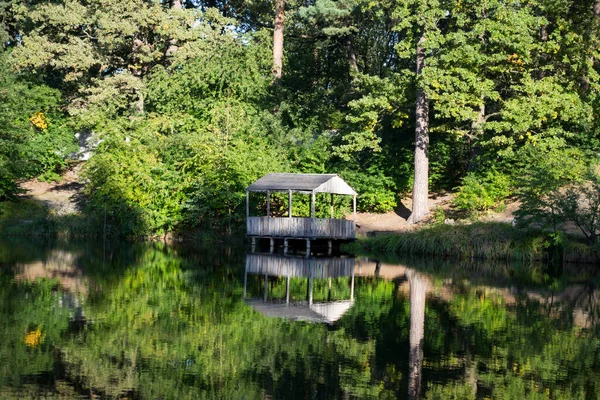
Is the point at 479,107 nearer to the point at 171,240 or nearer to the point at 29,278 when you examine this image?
the point at 171,240

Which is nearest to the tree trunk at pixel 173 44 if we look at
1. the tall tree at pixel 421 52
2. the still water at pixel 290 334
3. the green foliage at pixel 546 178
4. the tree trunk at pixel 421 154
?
the tall tree at pixel 421 52

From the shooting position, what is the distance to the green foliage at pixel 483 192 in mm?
33000

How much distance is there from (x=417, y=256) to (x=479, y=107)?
895cm

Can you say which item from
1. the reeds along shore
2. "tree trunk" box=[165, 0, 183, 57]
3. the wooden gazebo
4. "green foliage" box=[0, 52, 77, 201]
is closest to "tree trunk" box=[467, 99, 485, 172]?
the reeds along shore

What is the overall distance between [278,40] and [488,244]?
19.4 m

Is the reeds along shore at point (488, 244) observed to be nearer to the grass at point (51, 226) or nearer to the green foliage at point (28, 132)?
the grass at point (51, 226)

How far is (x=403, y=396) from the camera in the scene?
943 cm

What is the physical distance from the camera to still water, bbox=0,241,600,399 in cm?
980

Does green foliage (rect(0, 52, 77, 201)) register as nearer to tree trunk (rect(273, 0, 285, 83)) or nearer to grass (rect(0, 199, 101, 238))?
grass (rect(0, 199, 101, 238))

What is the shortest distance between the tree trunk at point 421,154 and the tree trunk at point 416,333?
12688 millimetres

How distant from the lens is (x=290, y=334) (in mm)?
13078

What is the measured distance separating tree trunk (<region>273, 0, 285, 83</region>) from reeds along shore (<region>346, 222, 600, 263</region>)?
1545 centimetres

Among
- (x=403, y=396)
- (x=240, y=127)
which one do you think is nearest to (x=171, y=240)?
(x=240, y=127)

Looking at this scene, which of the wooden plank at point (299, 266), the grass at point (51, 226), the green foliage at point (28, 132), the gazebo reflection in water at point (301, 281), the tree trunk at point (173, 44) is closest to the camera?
the gazebo reflection in water at point (301, 281)
